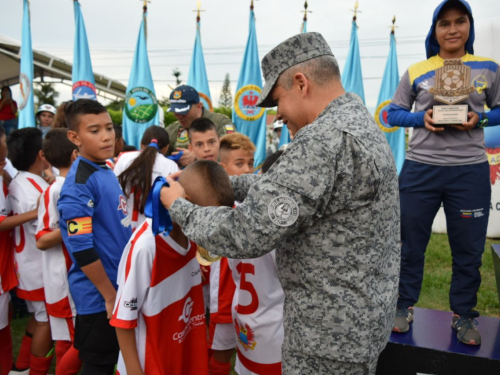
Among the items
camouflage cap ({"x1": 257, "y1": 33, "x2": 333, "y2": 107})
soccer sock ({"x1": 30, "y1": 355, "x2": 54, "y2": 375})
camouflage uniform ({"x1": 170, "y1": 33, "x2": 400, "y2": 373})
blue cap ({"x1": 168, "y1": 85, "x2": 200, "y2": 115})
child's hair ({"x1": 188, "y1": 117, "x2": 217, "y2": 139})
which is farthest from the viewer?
blue cap ({"x1": 168, "y1": 85, "x2": 200, "y2": 115})

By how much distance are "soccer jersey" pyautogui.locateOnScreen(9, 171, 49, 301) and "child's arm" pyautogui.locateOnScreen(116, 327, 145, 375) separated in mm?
1602

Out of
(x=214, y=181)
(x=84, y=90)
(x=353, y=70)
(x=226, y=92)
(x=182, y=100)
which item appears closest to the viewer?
(x=214, y=181)

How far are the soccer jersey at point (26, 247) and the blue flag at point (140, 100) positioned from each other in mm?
5494

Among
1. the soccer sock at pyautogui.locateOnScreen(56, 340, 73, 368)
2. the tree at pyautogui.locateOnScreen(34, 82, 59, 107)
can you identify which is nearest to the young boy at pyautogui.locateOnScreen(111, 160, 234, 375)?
the soccer sock at pyautogui.locateOnScreen(56, 340, 73, 368)

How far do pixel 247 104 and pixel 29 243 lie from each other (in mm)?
7121

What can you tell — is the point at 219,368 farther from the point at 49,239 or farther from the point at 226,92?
the point at 226,92

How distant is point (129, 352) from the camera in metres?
1.70

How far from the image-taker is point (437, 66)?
7.97ft

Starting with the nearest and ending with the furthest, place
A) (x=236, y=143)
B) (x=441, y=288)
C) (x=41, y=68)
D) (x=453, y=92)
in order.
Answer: (x=453, y=92) < (x=236, y=143) < (x=441, y=288) < (x=41, y=68)

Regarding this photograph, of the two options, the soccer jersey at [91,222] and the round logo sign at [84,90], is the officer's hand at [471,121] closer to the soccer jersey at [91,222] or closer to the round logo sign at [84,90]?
the soccer jersey at [91,222]

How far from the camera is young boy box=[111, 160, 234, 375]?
1670 mm

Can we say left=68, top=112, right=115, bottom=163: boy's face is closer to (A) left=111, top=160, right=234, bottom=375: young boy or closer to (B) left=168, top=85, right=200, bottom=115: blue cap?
(A) left=111, top=160, right=234, bottom=375: young boy

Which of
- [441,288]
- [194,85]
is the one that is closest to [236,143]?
[441,288]

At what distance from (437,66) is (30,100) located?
886 cm
